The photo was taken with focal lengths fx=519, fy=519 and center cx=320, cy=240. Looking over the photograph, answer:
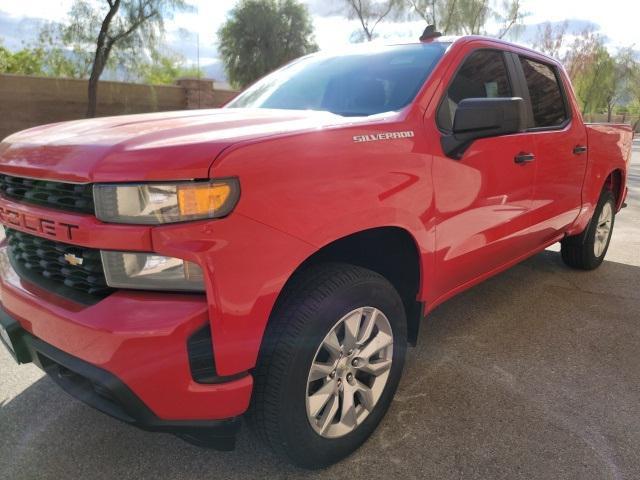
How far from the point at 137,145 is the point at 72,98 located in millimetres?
16265

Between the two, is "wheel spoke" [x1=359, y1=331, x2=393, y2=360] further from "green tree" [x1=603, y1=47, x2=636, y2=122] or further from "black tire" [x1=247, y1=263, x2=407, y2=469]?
"green tree" [x1=603, y1=47, x2=636, y2=122]

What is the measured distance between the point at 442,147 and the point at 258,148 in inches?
42.3

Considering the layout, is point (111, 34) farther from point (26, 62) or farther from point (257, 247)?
point (257, 247)

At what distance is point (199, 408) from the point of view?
1698 millimetres

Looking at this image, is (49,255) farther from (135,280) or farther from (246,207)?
(246,207)

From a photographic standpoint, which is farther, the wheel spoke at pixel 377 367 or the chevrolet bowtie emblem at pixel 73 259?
the wheel spoke at pixel 377 367

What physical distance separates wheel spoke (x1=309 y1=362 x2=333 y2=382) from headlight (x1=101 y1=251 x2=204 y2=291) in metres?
0.59

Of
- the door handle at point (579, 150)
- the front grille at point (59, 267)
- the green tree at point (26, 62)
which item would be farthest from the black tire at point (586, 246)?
the green tree at point (26, 62)

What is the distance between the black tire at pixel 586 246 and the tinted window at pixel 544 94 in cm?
126

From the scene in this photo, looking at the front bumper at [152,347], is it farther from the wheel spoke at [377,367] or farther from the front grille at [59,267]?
the wheel spoke at [377,367]

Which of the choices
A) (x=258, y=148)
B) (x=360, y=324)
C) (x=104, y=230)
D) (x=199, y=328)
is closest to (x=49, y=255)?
(x=104, y=230)

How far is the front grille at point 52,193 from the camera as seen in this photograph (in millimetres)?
1681

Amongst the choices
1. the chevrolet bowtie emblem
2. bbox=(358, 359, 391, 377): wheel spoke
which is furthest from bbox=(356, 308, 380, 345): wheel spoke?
the chevrolet bowtie emblem

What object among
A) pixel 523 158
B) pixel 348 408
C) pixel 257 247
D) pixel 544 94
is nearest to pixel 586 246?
pixel 544 94
